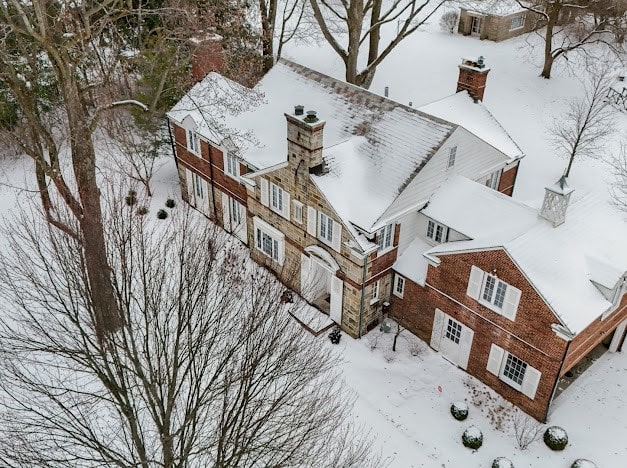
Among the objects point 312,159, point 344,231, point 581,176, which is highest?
point 312,159

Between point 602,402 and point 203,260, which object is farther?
point 602,402

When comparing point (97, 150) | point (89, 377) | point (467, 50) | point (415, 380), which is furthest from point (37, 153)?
point (467, 50)

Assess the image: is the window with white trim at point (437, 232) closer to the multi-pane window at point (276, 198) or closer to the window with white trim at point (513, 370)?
the window with white trim at point (513, 370)

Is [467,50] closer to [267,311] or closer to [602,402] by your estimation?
[602,402]

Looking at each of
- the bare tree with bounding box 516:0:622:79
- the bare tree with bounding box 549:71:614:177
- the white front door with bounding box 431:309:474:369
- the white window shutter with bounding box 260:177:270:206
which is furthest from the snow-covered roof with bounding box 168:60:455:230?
the bare tree with bounding box 516:0:622:79

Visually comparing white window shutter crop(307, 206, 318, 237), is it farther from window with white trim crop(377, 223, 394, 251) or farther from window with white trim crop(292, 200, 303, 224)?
window with white trim crop(377, 223, 394, 251)
